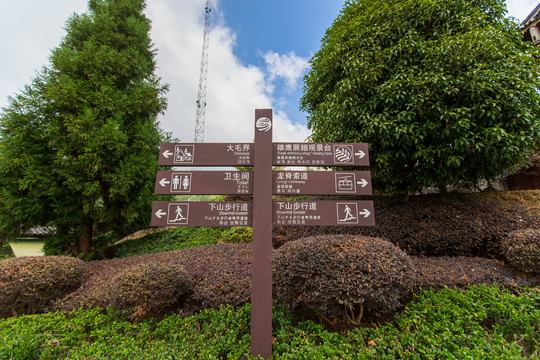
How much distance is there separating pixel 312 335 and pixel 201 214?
1887 mm

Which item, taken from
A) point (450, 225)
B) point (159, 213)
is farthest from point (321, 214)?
point (450, 225)

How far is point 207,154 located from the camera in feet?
9.89

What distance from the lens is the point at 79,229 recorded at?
702 cm

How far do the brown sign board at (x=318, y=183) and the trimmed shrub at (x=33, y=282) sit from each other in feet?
13.1

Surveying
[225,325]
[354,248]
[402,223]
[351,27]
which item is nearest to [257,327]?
[225,325]

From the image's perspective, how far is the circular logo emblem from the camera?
9.66 ft

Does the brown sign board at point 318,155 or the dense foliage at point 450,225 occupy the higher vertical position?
the brown sign board at point 318,155

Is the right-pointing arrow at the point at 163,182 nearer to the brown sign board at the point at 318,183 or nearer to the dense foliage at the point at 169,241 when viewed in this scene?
the brown sign board at the point at 318,183

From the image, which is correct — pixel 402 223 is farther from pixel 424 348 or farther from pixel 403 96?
pixel 424 348

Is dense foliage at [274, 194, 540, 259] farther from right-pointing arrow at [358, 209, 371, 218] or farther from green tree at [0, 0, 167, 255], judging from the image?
green tree at [0, 0, 167, 255]

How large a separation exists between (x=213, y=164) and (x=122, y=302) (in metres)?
2.18

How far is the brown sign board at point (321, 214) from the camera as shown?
2795mm

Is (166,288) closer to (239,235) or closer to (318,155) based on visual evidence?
(318,155)

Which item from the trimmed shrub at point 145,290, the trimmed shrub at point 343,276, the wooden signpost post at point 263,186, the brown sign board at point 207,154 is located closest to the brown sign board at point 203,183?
the wooden signpost post at point 263,186
